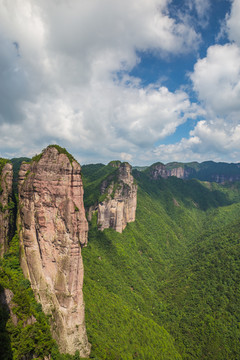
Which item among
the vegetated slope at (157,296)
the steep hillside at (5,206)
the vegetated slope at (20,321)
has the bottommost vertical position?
the vegetated slope at (157,296)

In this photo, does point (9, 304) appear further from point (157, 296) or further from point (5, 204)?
point (157, 296)

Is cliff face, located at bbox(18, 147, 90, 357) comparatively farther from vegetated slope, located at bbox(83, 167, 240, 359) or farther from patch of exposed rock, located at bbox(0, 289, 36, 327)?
vegetated slope, located at bbox(83, 167, 240, 359)

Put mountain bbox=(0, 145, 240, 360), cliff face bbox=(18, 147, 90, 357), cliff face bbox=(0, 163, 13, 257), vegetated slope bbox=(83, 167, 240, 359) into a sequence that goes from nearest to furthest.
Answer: mountain bbox=(0, 145, 240, 360) → cliff face bbox=(18, 147, 90, 357) → cliff face bbox=(0, 163, 13, 257) → vegetated slope bbox=(83, 167, 240, 359)

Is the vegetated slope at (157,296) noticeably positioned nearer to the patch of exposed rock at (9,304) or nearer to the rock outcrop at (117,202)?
the rock outcrop at (117,202)

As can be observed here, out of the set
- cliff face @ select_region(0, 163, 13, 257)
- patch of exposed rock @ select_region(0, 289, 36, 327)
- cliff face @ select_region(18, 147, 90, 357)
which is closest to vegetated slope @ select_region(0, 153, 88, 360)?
patch of exposed rock @ select_region(0, 289, 36, 327)

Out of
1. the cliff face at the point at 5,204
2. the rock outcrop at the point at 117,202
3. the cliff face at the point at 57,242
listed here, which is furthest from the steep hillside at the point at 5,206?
the rock outcrop at the point at 117,202

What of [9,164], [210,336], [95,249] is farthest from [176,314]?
[9,164]

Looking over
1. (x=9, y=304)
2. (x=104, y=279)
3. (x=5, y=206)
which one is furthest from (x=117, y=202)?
(x=9, y=304)
